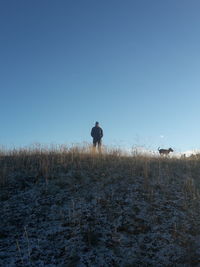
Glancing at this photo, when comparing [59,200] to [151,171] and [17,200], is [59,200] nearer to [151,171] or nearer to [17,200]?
[17,200]

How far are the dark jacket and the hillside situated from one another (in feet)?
17.3

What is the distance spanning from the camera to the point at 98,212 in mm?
7734

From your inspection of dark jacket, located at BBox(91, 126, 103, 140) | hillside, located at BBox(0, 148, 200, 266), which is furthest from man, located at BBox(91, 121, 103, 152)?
hillside, located at BBox(0, 148, 200, 266)

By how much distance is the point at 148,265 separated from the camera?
19.6ft

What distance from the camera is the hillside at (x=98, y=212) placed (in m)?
6.28

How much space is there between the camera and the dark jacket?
1702cm

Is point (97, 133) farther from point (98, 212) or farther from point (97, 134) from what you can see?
point (98, 212)

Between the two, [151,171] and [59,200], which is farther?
[151,171]

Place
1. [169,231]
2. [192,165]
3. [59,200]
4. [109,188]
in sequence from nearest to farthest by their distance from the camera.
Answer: [169,231] < [59,200] < [109,188] < [192,165]

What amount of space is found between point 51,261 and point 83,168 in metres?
4.90

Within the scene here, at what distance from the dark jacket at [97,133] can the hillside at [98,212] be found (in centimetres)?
527

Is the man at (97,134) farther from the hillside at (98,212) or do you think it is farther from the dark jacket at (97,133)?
the hillside at (98,212)

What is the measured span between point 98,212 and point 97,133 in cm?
949

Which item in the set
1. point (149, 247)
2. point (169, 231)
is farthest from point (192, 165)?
point (149, 247)
